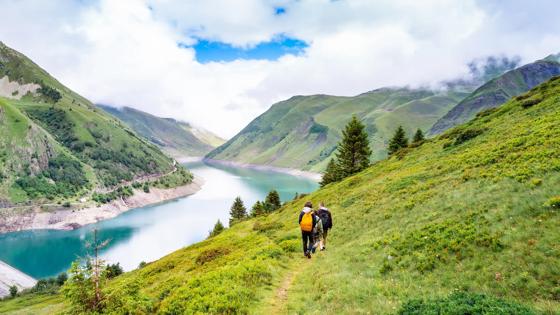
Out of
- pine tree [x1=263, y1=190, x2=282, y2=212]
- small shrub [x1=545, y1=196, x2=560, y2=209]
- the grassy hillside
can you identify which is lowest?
pine tree [x1=263, y1=190, x2=282, y2=212]

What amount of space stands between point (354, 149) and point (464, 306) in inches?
2730

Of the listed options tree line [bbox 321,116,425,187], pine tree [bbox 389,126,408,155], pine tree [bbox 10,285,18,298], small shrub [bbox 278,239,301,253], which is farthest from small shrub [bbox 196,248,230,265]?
pine tree [bbox 10,285,18,298]

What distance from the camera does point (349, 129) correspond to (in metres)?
76.4

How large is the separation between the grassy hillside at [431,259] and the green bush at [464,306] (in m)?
0.04

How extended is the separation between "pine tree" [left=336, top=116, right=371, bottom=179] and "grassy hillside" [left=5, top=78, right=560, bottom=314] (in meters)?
46.5

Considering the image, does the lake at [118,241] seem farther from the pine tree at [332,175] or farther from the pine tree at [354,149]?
the pine tree at [354,149]

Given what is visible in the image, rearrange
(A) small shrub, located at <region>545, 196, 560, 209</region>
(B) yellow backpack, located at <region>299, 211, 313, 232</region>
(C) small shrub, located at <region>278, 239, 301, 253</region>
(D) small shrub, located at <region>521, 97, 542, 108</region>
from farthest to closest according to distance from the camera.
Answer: (D) small shrub, located at <region>521, 97, 542, 108</region> < (C) small shrub, located at <region>278, 239, 301, 253</region> < (B) yellow backpack, located at <region>299, 211, 313, 232</region> < (A) small shrub, located at <region>545, 196, 560, 209</region>

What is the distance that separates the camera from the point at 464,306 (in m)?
10.0

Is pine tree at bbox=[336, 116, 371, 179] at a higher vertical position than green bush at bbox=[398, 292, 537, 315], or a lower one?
higher

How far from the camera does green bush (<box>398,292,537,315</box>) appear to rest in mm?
9391

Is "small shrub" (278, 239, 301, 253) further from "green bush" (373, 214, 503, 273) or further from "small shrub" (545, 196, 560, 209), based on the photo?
"small shrub" (545, 196, 560, 209)

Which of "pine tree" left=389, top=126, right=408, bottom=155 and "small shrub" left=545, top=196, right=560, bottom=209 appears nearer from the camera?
"small shrub" left=545, top=196, right=560, bottom=209

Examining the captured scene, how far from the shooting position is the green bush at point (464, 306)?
30.8ft

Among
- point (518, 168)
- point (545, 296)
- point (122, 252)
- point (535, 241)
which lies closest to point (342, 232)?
point (518, 168)
